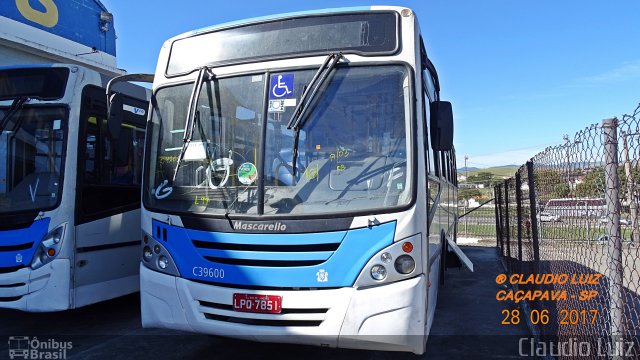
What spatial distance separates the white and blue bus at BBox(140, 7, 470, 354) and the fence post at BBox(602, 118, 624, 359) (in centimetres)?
134

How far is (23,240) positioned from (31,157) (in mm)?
1005

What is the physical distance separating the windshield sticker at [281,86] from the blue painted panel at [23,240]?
3.25 m

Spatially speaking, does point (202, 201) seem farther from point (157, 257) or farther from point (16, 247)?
point (16, 247)

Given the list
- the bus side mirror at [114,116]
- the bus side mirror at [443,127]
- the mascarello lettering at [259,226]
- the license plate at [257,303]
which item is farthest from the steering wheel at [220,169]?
the bus side mirror at [443,127]

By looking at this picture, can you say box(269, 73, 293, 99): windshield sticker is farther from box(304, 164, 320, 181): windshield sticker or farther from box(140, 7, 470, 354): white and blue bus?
box(304, 164, 320, 181): windshield sticker

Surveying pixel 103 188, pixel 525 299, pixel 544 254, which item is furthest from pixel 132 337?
pixel 525 299

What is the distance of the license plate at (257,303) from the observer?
3.83 metres

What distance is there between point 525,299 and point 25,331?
6.78m

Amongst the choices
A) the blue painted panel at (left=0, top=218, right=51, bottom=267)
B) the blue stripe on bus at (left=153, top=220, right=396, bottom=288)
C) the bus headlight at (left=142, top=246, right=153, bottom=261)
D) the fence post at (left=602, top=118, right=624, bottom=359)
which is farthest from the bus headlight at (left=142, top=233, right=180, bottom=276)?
the fence post at (left=602, top=118, right=624, bottom=359)

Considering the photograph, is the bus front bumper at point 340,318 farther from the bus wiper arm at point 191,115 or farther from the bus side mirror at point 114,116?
the bus side mirror at point 114,116

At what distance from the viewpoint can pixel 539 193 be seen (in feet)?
16.7

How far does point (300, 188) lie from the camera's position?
13.3 ft

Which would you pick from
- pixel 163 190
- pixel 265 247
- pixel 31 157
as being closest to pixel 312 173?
pixel 265 247

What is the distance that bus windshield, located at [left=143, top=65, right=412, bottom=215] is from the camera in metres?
3.96
